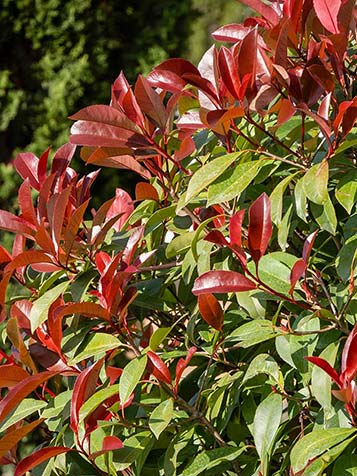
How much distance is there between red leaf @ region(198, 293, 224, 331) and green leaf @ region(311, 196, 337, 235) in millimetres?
202

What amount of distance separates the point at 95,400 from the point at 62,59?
182 inches

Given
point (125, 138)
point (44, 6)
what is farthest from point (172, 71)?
point (44, 6)

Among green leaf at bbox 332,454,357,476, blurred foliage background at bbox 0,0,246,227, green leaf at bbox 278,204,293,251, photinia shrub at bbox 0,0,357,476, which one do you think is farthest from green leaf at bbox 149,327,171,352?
blurred foliage background at bbox 0,0,246,227

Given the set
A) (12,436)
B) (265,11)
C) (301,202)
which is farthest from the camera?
(265,11)

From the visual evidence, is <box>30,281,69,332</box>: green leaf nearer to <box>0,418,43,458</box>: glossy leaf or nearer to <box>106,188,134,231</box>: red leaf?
<box>0,418,43,458</box>: glossy leaf

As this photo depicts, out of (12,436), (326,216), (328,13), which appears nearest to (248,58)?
(328,13)

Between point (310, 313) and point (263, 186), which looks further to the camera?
point (263, 186)

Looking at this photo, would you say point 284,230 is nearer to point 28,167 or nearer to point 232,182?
point 232,182

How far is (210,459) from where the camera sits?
1232 mm

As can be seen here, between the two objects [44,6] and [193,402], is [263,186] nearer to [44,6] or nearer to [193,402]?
[193,402]

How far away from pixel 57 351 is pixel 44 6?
452cm

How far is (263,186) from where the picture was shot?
142 centimetres

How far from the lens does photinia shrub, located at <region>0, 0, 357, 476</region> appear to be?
1.17 m

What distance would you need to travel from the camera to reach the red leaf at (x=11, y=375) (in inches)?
52.3
